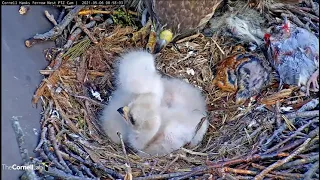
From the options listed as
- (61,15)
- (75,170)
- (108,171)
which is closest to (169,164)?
(108,171)

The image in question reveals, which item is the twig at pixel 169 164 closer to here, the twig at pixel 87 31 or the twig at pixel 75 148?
the twig at pixel 75 148

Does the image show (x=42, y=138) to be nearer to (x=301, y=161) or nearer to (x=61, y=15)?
(x=61, y=15)

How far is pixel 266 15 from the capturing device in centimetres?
295

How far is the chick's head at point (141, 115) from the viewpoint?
242cm

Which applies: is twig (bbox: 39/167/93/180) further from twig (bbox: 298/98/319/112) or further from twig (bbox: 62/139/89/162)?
twig (bbox: 298/98/319/112)

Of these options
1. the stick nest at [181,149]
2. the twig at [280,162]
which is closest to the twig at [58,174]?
the stick nest at [181,149]

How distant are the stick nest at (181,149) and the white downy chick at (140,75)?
0.22 metres

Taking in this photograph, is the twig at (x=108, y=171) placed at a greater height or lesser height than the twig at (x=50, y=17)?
lesser

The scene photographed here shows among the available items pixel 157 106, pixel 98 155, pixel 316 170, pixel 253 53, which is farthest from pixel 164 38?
pixel 316 170

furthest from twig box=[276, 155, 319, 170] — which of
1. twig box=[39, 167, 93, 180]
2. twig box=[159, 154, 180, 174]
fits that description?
twig box=[39, 167, 93, 180]

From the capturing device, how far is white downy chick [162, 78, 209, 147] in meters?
2.53

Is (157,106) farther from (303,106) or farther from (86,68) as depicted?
(303,106)

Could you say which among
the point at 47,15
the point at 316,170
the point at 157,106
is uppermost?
the point at 47,15

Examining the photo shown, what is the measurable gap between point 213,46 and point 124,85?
0.64 m
